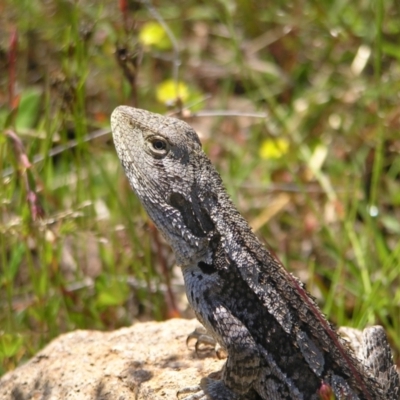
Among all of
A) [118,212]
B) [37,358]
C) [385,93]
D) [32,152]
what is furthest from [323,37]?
[37,358]

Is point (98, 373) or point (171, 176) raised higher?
point (171, 176)

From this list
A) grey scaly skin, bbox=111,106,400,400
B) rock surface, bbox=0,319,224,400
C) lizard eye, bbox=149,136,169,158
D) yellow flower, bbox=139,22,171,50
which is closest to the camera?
grey scaly skin, bbox=111,106,400,400

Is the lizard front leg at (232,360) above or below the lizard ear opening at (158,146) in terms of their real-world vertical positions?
below

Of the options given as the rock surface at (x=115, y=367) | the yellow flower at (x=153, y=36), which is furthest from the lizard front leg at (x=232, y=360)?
the yellow flower at (x=153, y=36)

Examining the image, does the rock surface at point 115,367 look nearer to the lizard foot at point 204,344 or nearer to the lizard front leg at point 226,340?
the lizard foot at point 204,344

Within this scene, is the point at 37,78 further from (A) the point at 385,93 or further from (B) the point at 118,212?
(A) the point at 385,93

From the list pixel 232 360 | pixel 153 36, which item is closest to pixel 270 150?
pixel 153 36

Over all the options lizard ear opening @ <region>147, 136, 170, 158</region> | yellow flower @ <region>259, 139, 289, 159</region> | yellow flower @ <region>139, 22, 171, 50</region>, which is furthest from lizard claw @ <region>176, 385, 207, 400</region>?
yellow flower @ <region>139, 22, 171, 50</region>

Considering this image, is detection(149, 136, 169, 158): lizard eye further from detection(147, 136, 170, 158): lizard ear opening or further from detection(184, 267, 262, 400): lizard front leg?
detection(184, 267, 262, 400): lizard front leg

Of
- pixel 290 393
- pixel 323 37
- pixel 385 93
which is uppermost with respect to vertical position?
pixel 323 37
